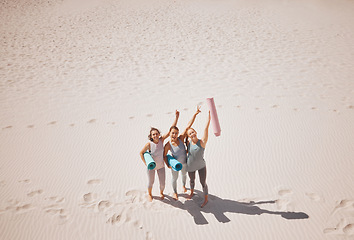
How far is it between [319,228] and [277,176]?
4.39ft

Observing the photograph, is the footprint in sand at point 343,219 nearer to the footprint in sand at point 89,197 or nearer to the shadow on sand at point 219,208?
the shadow on sand at point 219,208

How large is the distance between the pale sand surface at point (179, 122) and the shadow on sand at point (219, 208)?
2 centimetres

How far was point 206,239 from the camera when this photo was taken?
4074 millimetres

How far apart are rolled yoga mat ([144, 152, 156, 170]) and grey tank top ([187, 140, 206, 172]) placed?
2.15 ft

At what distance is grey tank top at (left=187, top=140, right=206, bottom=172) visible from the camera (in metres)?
4.14

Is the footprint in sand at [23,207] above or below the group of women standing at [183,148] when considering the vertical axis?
below

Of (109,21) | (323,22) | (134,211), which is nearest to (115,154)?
(134,211)

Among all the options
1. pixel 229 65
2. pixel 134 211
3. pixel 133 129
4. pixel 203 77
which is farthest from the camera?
pixel 229 65

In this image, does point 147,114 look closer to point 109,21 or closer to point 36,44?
point 36,44

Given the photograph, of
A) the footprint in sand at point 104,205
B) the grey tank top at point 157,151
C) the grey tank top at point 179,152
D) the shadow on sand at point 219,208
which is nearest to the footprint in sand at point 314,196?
the shadow on sand at point 219,208

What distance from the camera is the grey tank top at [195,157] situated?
4.14 m

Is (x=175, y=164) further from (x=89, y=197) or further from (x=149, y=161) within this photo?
(x=89, y=197)

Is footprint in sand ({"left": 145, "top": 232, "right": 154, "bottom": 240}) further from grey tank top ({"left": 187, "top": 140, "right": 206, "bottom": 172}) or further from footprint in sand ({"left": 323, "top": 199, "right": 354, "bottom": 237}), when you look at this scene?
footprint in sand ({"left": 323, "top": 199, "right": 354, "bottom": 237})

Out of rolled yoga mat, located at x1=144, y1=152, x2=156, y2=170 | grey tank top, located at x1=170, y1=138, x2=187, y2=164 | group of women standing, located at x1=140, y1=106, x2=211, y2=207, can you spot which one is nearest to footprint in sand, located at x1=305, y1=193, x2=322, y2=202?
group of women standing, located at x1=140, y1=106, x2=211, y2=207
